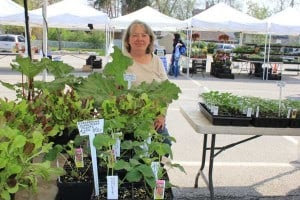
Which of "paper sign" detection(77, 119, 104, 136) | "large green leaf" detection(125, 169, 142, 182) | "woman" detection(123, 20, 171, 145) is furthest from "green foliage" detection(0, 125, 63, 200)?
"woman" detection(123, 20, 171, 145)

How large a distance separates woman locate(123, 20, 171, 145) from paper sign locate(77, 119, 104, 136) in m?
1.14

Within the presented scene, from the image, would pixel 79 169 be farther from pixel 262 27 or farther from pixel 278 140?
pixel 262 27

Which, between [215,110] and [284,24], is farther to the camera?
[284,24]

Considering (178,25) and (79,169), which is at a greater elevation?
(178,25)

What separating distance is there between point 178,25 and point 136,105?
1095 centimetres

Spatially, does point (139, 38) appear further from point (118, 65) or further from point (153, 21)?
point (153, 21)

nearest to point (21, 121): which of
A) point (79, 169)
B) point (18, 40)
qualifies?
point (79, 169)

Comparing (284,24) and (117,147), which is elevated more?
(284,24)

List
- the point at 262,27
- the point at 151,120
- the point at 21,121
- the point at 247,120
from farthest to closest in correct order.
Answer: the point at 262,27
the point at 247,120
the point at 151,120
the point at 21,121

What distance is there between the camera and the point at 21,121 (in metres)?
1.53

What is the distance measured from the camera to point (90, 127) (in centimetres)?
154

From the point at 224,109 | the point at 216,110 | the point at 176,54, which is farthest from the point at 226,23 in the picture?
the point at 216,110

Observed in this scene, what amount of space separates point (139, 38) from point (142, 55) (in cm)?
12

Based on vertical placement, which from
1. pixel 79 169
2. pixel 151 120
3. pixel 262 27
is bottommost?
pixel 79 169
